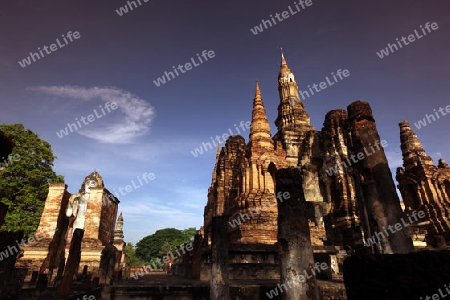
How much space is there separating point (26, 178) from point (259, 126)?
743 inches

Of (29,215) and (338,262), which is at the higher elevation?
(29,215)

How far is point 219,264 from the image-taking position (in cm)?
701

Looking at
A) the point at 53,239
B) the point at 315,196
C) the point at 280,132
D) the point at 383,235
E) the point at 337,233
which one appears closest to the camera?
the point at 383,235

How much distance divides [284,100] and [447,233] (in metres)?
17.0

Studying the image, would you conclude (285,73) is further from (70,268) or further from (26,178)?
(70,268)

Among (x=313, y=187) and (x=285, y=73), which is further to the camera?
(x=285, y=73)

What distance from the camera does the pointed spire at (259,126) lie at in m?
16.2

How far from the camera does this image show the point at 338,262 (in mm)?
9625

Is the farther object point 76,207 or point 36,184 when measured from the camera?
point 36,184

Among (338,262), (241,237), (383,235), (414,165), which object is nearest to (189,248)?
(241,237)

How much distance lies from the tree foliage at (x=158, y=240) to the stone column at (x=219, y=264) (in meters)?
63.4

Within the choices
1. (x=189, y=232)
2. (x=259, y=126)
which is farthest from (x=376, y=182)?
(x=189, y=232)

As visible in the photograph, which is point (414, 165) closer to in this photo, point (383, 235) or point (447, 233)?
point (447, 233)

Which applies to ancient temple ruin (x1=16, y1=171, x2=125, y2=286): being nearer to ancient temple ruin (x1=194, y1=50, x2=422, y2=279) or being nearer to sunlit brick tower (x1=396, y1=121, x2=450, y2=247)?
ancient temple ruin (x1=194, y1=50, x2=422, y2=279)
